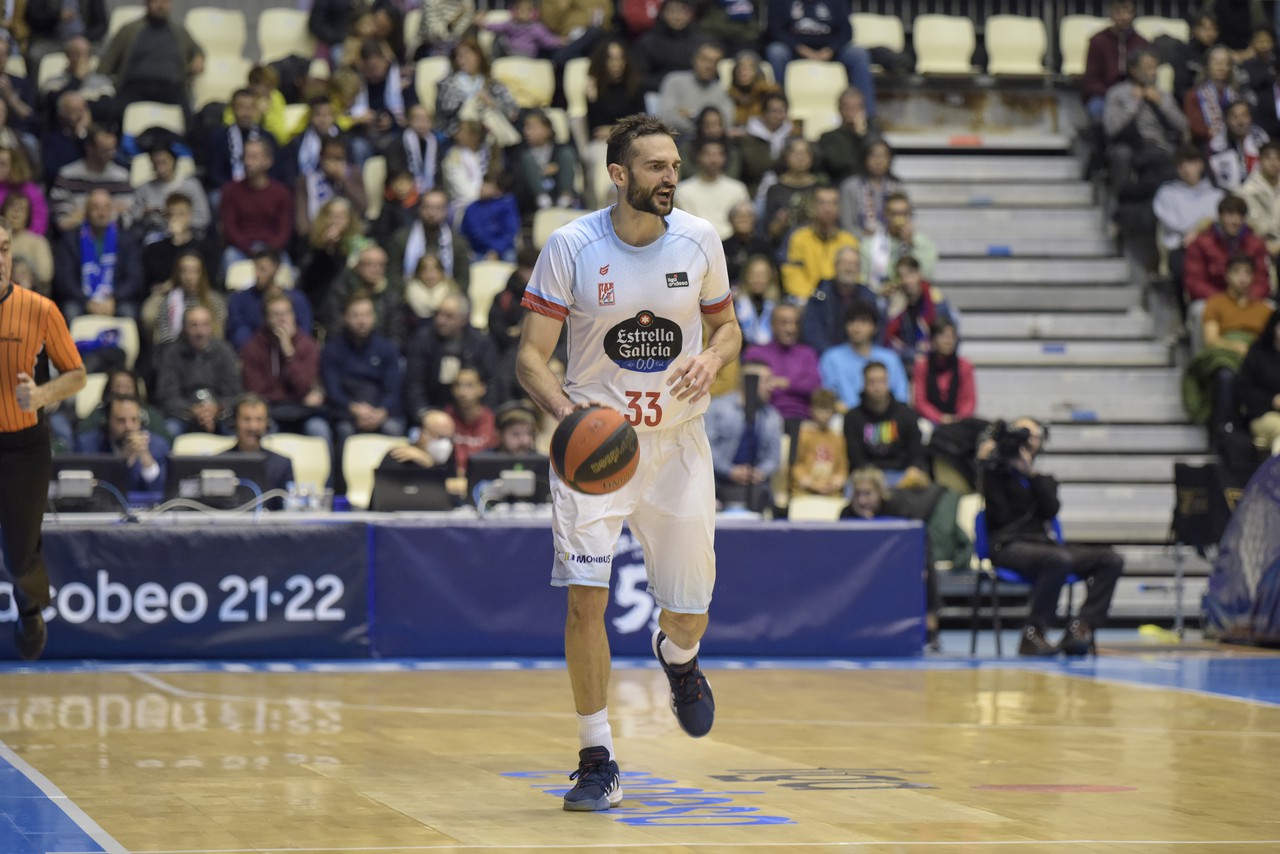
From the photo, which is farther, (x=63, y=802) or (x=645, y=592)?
(x=645, y=592)

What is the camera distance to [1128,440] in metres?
18.4

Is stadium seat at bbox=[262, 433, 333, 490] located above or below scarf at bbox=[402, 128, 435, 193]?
below

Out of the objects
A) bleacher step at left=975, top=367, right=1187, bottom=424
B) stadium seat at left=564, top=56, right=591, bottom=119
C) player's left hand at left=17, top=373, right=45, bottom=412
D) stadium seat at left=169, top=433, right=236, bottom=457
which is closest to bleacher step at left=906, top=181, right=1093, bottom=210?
bleacher step at left=975, top=367, right=1187, bottom=424

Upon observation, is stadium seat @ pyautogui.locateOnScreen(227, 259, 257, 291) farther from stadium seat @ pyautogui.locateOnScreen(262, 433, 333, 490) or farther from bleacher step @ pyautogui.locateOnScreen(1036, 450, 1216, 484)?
bleacher step @ pyautogui.locateOnScreen(1036, 450, 1216, 484)

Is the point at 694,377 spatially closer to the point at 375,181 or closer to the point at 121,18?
the point at 375,181

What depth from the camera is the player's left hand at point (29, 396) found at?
8906 millimetres

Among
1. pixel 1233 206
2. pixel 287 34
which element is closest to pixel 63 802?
pixel 1233 206

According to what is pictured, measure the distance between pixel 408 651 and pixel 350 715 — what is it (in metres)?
3.53

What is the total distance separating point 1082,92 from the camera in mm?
21219

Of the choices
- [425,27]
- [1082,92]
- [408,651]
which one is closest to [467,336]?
[408,651]

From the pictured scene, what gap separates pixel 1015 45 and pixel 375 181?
25.5 ft

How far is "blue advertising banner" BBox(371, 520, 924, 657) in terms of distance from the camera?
1330 centimetres

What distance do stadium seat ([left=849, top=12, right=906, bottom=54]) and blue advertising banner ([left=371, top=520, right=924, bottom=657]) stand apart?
9.52 metres

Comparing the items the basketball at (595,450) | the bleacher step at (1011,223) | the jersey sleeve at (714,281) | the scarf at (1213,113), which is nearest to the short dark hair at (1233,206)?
the scarf at (1213,113)
